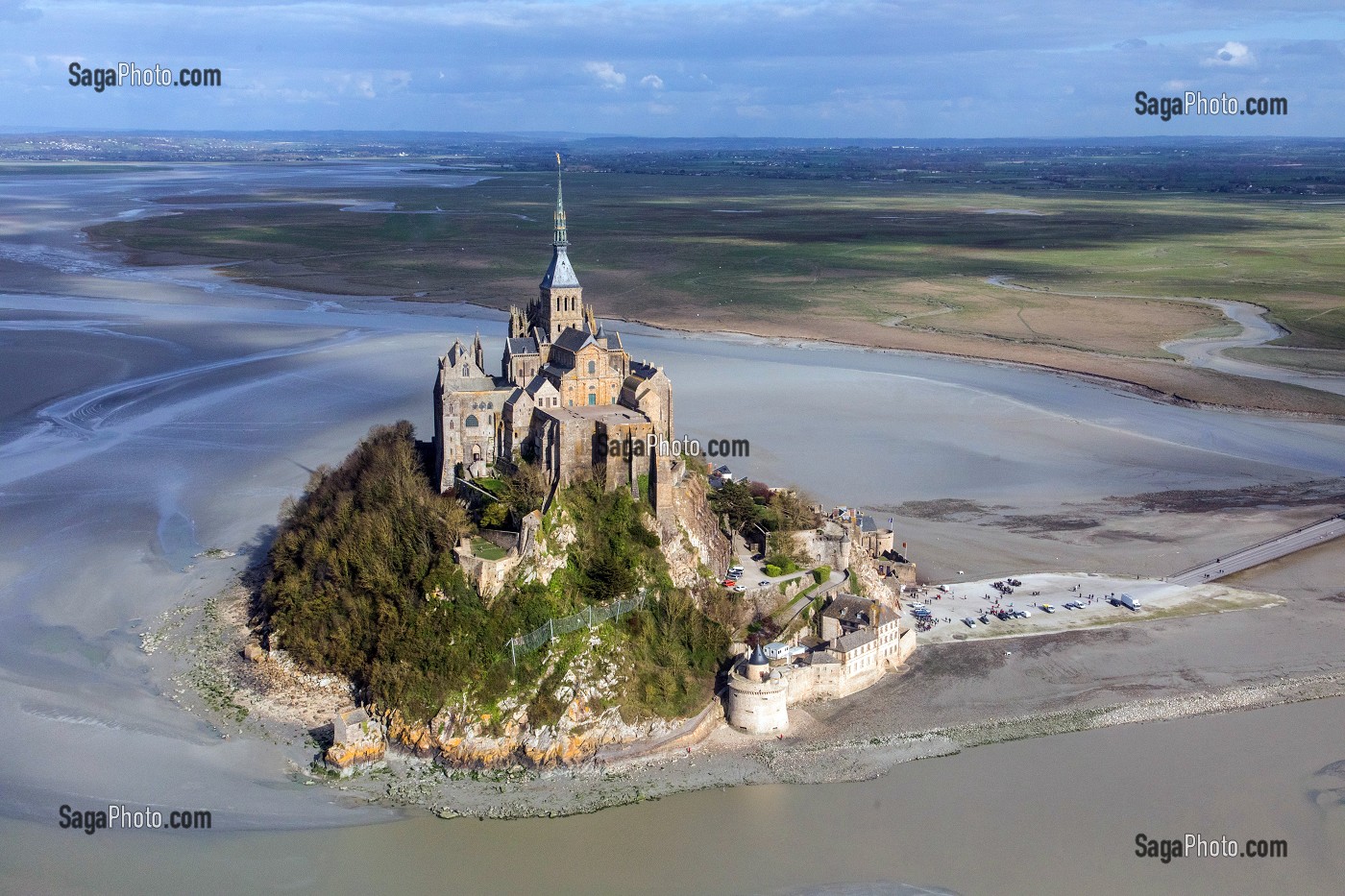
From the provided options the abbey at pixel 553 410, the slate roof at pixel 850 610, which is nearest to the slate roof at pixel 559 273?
the abbey at pixel 553 410

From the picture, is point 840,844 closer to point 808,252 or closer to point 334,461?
point 334,461

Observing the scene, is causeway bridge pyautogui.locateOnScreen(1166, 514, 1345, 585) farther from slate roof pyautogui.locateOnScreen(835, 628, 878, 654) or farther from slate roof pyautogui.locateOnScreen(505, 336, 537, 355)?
slate roof pyautogui.locateOnScreen(505, 336, 537, 355)

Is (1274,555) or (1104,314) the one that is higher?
(1104,314)

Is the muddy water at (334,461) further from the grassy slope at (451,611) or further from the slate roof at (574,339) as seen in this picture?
the slate roof at (574,339)

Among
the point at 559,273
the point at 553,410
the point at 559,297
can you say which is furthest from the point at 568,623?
the point at 559,273

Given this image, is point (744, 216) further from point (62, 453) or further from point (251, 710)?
point (251, 710)

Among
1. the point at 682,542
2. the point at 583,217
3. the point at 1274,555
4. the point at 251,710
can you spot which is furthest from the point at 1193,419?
the point at 583,217
